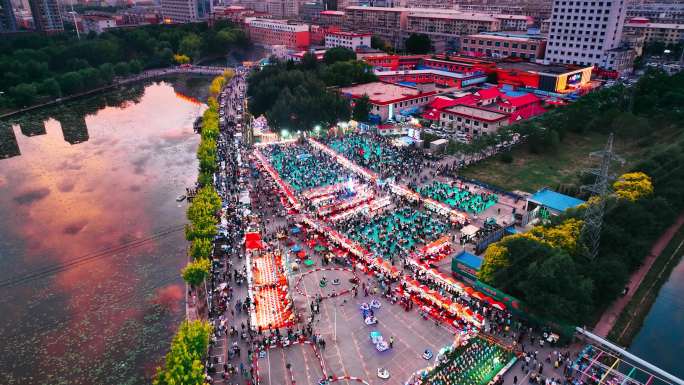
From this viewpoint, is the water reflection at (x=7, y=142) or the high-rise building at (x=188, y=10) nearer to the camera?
the water reflection at (x=7, y=142)

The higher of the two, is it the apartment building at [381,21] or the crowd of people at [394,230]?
the apartment building at [381,21]

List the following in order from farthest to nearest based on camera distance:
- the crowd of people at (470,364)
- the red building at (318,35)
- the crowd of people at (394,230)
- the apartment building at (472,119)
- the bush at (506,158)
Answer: the red building at (318,35) < the apartment building at (472,119) < the bush at (506,158) < the crowd of people at (394,230) < the crowd of people at (470,364)

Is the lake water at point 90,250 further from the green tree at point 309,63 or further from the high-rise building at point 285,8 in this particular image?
the high-rise building at point 285,8

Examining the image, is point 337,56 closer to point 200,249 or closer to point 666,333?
point 200,249

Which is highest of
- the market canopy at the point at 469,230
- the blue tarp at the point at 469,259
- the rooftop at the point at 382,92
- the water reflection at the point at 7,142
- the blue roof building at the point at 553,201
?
the rooftop at the point at 382,92

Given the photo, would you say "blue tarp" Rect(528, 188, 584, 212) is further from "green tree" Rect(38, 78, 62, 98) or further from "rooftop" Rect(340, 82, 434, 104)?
"green tree" Rect(38, 78, 62, 98)

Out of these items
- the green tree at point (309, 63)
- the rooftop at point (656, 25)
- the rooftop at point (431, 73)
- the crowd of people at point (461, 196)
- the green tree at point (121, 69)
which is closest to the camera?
the crowd of people at point (461, 196)

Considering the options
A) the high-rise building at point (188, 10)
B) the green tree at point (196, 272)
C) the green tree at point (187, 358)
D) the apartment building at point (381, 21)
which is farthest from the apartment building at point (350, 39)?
the green tree at point (187, 358)
